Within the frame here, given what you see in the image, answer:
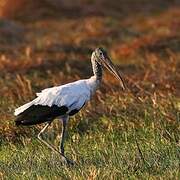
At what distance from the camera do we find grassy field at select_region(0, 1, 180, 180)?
691cm

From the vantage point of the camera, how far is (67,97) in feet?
24.1

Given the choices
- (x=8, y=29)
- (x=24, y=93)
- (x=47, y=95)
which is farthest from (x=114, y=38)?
(x=47, y=95)

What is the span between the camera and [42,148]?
25.8 ft

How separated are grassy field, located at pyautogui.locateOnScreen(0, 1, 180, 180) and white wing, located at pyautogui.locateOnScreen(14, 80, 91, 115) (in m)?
0.45

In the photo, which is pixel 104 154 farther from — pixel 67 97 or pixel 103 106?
pixel 103 106

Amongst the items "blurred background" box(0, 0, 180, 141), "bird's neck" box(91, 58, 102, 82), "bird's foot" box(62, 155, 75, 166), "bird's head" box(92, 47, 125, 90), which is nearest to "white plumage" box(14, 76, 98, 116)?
"bird's neck" box(91, 58, 102, 82)

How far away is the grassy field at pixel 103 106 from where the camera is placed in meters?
6.91

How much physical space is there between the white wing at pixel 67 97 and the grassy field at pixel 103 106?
0.45m

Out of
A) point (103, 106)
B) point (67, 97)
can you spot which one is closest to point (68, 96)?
point (67, 97)

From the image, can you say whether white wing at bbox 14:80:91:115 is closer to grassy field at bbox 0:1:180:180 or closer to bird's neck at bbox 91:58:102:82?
bird's neck at bbox 91:58:102:82

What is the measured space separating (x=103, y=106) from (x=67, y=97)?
213 cm

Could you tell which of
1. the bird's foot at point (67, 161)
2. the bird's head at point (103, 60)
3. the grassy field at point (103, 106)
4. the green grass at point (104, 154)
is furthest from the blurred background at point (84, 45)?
the bird's foot at point (67, 161)

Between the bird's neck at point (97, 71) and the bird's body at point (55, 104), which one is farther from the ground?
the bird's neck at point (97, 71)

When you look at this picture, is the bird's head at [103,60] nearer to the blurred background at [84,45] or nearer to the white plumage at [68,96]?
the white plumage at [68,96]
